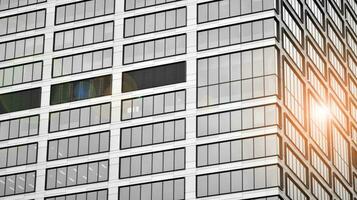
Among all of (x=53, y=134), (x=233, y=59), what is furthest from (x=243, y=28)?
(x=53, y=134)

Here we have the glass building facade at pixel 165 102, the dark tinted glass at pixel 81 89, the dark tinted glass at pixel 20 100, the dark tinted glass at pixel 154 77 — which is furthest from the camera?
the dark tinted glass at pixel 20 100

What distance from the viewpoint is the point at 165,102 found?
93562 millimetres

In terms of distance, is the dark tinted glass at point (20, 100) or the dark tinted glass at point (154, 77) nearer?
the dark tinted glass at point (154, 77)

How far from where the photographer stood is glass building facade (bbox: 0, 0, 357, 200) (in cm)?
8994

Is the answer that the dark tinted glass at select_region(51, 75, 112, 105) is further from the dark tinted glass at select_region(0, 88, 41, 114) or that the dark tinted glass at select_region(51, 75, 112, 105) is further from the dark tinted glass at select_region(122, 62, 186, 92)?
the dark tinted glass at select_region(122, 62, 186, 92)

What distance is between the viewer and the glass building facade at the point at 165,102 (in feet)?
295

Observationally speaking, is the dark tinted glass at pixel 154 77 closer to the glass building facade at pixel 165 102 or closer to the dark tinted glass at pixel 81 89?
the glass building facade at pixel 165 102

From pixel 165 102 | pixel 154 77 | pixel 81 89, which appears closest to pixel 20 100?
pixel 81 89

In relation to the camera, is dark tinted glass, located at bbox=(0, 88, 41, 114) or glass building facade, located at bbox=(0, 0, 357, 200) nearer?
glass building facade, located at bbox=(0, 0, 357, 200)

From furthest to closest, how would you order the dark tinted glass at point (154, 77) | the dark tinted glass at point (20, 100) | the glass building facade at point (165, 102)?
the dark tinted glass at point (20, 100) → the dark tinted glass at point (154, 77) → the glass building facade at point (165, 102)

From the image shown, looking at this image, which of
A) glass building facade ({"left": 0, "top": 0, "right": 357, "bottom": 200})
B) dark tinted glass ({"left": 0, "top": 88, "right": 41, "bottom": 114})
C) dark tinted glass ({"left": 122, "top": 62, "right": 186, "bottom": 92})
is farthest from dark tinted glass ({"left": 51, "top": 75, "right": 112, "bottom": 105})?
dark tinted glass ({"left": 122, "top": 62, "right": 186, "bottom": 92})

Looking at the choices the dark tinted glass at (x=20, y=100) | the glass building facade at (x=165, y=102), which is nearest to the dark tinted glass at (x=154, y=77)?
the glass building facade at (x=165, y=102)

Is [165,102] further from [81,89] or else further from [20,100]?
[20,100]

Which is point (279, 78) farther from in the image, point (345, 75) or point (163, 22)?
point (345, 75)
